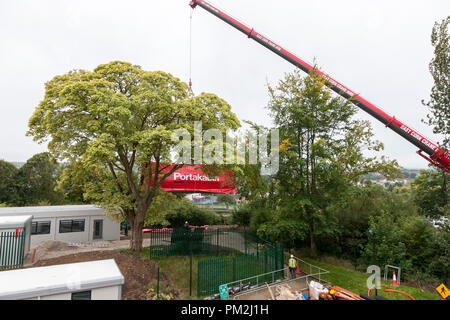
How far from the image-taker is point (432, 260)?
1502cm

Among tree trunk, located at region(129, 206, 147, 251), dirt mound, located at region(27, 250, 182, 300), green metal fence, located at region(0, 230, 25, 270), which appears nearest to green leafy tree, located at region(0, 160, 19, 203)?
green metal fence, located at region(0, 230, 25, 270)

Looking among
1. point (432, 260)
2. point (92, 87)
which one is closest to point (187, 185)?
point (92, 87)

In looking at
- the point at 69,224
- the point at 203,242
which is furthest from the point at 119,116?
the point at 69,224

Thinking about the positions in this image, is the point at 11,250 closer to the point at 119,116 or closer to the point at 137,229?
the point at 137,229

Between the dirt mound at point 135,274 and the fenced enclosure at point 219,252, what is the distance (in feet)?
4.65

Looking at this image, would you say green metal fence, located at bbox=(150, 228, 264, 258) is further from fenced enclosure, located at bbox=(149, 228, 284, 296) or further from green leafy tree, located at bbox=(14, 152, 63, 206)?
green leafy tree, located at bbox=(14, 152, 63, 206)

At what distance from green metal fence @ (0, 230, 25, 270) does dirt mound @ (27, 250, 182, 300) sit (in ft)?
3.34

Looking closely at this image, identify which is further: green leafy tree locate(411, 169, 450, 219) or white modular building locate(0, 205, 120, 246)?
green leafy tree locate(411, 169, 450, 219)

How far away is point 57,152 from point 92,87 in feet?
15.8

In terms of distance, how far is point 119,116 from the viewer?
12.4 m

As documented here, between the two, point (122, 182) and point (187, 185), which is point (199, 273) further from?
point (187, 185)

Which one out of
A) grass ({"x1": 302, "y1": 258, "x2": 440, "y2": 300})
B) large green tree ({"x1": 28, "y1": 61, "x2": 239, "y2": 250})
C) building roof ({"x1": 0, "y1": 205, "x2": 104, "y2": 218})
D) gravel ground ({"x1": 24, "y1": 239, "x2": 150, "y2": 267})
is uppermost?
large green tree ({"x1": 28, "y1": 61, "x2": 239, "y2": 250})

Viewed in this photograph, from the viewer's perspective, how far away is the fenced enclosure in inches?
451
